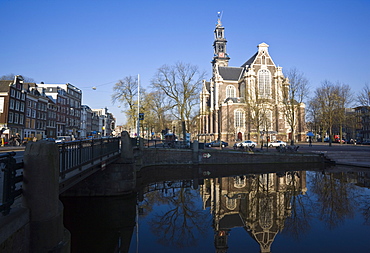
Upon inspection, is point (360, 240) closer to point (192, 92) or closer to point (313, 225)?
point (313, 225)

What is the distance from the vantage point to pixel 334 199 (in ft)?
47.7

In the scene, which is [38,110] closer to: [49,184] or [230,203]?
[230,203]

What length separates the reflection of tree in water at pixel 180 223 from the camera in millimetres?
9719

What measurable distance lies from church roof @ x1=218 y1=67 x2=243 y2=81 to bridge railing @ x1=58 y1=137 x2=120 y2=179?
6315 cm

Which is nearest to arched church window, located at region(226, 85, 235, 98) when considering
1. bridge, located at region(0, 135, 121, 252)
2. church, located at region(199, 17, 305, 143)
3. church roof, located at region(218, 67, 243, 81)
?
church, located at region(199, 17, 305, 143)

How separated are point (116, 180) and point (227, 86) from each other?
6048cm

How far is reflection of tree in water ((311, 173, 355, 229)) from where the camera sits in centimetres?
1163

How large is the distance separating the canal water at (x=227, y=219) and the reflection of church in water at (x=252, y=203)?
0.13ft

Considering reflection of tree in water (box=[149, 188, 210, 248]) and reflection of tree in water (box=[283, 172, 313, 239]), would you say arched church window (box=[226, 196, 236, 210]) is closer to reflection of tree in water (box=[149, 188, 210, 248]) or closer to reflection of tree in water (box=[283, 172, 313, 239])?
reflection of tree in water (box=[149, 188, 210, 248])

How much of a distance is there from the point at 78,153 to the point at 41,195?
4778mm

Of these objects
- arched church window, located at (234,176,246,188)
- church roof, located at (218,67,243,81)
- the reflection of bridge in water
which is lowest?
the reflection of bridge in water

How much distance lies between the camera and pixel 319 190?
16.9 metres

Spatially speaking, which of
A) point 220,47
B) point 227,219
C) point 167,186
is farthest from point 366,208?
point 220,47

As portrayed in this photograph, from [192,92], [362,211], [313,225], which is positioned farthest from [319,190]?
[192,92]
